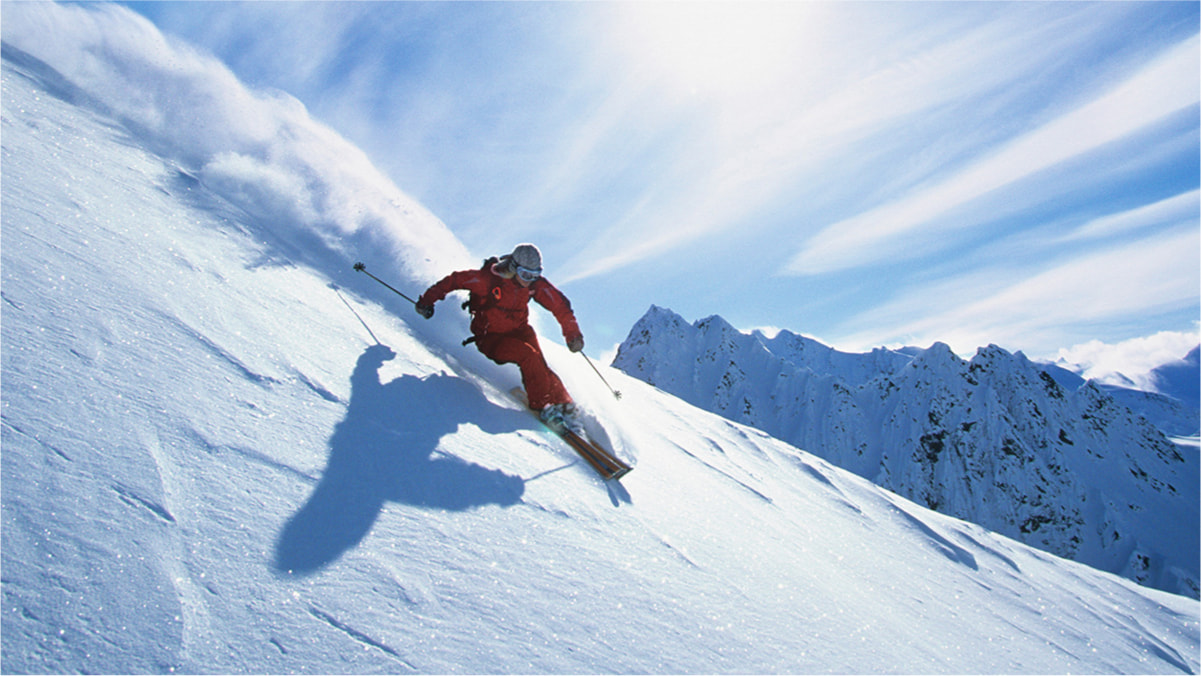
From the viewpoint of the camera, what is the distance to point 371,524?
8.21ft

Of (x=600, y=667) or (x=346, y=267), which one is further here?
(x=346, y=267)

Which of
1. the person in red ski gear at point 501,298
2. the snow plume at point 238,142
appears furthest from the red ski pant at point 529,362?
the snow plume at point 238,142

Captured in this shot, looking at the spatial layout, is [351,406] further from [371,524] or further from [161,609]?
[161,609]

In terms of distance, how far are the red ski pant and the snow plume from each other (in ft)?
6.12

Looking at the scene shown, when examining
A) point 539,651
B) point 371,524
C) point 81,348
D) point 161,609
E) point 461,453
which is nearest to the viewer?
point 161,609

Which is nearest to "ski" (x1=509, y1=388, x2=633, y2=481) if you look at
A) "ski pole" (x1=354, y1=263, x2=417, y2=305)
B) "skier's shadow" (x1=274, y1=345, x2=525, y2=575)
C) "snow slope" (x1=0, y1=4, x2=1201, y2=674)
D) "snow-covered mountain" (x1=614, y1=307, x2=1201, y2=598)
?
"snow slope" (x1=0, y1=4, x2=1201, y2=674)

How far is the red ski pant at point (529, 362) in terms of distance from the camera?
5316 millimetres

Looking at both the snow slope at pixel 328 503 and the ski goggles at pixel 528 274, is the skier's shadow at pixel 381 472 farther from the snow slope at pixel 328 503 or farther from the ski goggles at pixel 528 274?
the ski goggles at pixel 528 274

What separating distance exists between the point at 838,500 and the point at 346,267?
7800mm

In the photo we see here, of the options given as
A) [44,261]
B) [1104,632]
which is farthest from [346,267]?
[1104,632]

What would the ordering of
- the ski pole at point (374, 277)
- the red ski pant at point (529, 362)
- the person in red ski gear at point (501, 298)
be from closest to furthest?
the red ski pant at point (529, 362)
the person in red ski gear at point (501, 298)
the ski pole at point (374, 277)

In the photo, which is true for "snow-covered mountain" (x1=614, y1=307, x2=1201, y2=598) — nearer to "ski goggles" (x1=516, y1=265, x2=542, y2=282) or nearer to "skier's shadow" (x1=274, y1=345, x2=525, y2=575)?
"ski goggles" (x1=516, y1=265, x2=542, y2=282)

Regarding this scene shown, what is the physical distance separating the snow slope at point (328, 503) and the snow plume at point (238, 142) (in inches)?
5.9

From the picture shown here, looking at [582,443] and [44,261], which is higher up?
[44,261]
